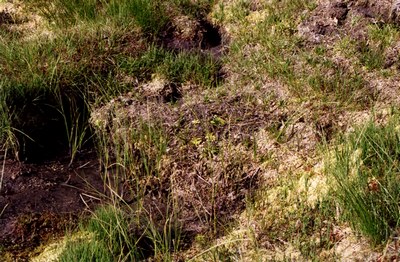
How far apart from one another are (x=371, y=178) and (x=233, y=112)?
1296 mm

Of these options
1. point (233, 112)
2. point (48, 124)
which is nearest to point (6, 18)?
point (48, 124)

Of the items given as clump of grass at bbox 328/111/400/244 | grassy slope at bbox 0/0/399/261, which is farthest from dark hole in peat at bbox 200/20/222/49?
clump of grass at bbox 328/111/400/244

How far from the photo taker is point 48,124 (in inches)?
166

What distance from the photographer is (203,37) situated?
5000 millimetres

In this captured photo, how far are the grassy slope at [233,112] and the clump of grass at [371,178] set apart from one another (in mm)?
24

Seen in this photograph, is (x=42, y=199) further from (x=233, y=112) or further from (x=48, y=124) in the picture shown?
(x=233, y=112)

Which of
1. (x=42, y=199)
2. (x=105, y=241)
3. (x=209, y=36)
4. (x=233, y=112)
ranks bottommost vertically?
(x=42, y=199)

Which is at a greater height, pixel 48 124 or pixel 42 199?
pixel 48 124

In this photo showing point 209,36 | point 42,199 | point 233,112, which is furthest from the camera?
point 209,36

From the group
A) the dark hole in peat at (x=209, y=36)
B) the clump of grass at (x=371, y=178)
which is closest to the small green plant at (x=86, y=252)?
the clump of grass at (x=371, y=178)

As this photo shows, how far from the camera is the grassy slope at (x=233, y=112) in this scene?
299cm

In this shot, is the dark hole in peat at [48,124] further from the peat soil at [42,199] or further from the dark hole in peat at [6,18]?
the dark hole in peat at [6,18]

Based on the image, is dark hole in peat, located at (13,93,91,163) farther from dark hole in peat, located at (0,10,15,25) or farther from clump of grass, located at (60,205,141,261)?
dark hole in peat, located at (0,10,15,25)

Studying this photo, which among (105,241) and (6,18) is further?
(6,18)
